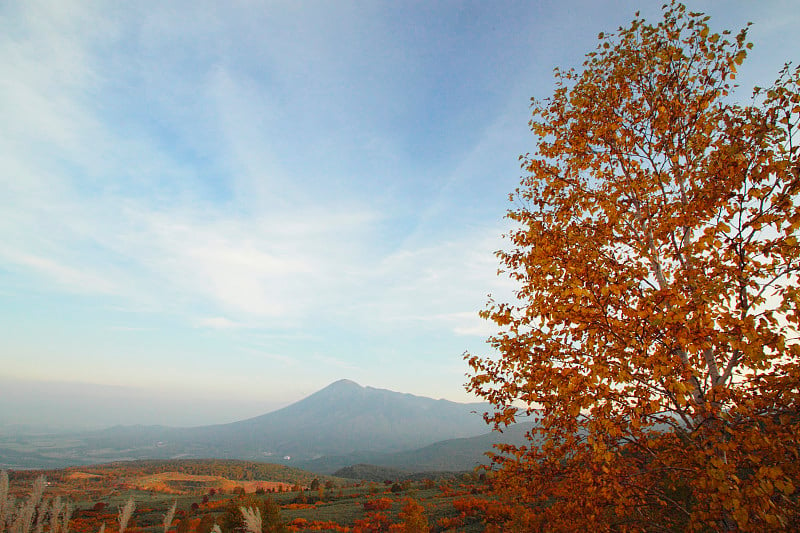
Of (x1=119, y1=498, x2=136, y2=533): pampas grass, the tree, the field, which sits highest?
the tree

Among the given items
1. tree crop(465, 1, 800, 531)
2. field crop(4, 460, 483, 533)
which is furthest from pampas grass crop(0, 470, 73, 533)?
tree crop(465, 1, 800, 531)

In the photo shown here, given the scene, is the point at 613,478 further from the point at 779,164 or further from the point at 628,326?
the point at 779,164

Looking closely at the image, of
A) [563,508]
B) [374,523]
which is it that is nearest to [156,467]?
[374,523]

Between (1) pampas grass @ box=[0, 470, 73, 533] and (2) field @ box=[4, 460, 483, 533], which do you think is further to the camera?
(2) field @ box=[4, 460, 483, 533]

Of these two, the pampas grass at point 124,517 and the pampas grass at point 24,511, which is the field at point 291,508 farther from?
the pampas grass at point 124,517

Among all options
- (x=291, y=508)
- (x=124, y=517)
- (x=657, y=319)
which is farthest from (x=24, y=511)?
(x=291, y=508)

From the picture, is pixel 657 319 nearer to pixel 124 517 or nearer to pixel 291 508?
pixel 124 517

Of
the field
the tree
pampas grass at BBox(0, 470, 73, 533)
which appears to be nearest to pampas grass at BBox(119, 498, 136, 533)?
pampas grass at BBox(0, 470, 73, 533)

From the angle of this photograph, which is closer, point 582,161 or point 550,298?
point 550,298

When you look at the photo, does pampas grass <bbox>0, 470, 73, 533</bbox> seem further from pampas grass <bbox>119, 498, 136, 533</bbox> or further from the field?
pampas grass <bbox>119, 498, 136, 533</bbox>

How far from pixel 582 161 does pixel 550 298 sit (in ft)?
9.41

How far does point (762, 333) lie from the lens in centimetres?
333

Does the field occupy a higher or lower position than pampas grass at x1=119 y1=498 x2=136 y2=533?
lower

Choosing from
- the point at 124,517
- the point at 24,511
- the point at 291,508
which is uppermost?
the point at 24,511
